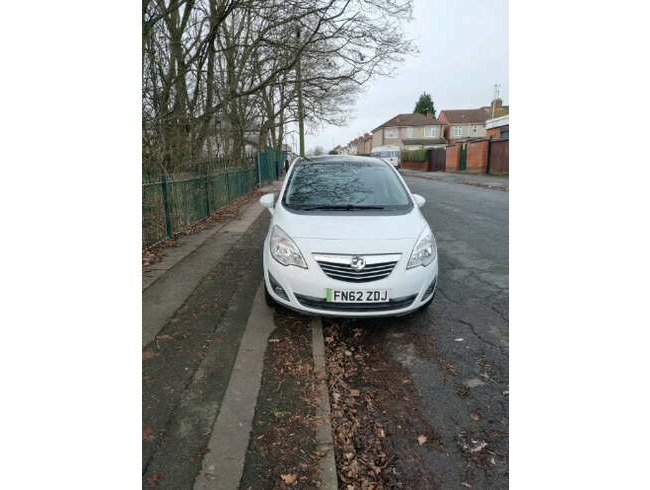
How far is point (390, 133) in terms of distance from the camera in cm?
7138

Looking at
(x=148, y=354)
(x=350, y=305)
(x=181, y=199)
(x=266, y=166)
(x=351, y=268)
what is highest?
(x=266, y=166)

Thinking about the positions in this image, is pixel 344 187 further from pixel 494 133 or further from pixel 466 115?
pixel 466 115

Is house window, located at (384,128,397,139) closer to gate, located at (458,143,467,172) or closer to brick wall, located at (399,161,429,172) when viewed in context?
brick wall, located at (399,161,429,172)

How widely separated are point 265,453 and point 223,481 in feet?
0.88

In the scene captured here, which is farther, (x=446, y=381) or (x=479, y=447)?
(x=446, y=381)

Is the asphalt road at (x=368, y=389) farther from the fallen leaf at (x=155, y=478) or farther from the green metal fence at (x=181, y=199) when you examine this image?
the green metal fence at (x=181, y=199)

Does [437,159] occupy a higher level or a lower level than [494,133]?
lower

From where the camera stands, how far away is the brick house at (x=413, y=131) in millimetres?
67312

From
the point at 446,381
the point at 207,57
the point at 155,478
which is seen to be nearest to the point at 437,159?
the point at 207,57

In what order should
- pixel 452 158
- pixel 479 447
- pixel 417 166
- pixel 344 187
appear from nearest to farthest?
1. pixel 479 447
2. pixel 344 187
3. pixel 452 158
4. pixel 417 166

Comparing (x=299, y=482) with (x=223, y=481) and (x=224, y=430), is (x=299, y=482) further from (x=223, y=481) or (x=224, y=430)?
(x=224, y=430)

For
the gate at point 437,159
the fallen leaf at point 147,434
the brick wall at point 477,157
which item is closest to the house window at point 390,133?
the gate at point 437,159

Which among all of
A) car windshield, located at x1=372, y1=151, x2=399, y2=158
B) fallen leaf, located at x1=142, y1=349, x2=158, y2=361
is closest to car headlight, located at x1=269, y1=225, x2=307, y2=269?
fallen leaf, located at x1=142, y1=349, x2=158, y2=361

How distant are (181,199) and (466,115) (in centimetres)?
7061
